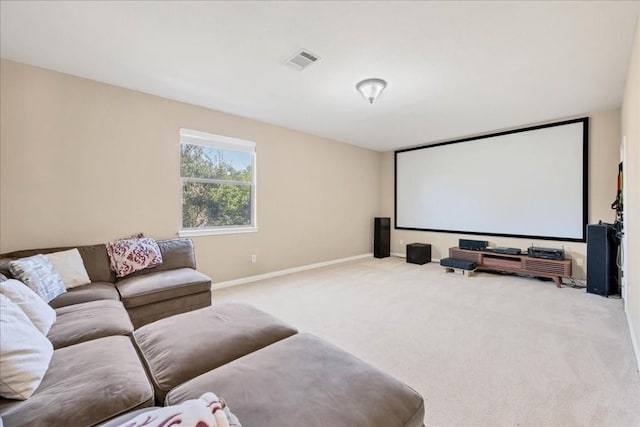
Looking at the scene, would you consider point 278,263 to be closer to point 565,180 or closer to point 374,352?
point 374,352

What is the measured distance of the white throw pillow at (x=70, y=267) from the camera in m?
2.36

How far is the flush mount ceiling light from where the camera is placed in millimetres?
2883

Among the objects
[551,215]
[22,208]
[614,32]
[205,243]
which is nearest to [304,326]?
[205,243]

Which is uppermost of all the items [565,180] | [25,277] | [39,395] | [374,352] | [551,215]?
[565,180]

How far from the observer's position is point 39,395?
1.00 m

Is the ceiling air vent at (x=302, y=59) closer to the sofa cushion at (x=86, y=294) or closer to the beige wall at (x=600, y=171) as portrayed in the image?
the sofa cushion at (x=86, y=294)

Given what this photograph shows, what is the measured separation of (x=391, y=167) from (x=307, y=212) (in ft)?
8.39

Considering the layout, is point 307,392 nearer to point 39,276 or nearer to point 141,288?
point 141,288

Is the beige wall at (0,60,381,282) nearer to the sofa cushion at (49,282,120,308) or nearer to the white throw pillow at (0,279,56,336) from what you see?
the sofa cushion at (49,282,120,308)

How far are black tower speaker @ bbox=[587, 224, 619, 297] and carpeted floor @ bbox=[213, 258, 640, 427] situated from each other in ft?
0.64

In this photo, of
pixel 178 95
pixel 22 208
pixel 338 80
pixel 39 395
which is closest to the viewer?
pixel 39 395

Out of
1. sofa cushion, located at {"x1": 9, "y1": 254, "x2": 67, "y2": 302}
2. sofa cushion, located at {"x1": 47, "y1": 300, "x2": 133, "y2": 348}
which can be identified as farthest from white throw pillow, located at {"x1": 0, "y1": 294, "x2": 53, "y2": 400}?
sofa cushion, located at {"x1": 9, "y1": 254, "x2": 67, "y2": 302}

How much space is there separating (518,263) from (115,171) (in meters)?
5.58

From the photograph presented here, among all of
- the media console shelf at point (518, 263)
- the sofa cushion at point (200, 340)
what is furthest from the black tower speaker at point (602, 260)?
the sofa cushion at point (200, 340)
